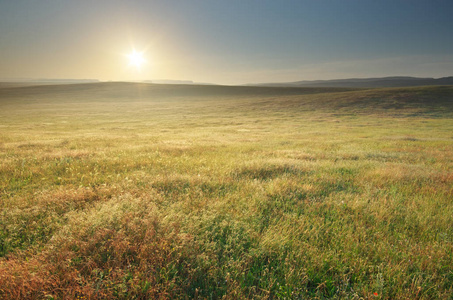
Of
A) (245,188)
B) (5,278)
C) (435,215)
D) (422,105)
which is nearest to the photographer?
(5,278)

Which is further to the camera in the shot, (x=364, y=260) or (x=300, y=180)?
(x=300, y=180)

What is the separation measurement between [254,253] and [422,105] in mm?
58295

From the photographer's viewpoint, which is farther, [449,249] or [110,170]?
[110,170]

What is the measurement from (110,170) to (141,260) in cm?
532

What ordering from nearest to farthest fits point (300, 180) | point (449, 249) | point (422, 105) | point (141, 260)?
point (141, 260) → point (449, 249) → point (300, 180) → point (422, 105)

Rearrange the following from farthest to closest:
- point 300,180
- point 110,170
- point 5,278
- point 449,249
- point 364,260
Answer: point 110,170, point 300,180, point 449,249, point 364,260, point 5,278

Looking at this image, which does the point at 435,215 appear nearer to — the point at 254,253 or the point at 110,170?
the point at 254,253

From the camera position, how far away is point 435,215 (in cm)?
434

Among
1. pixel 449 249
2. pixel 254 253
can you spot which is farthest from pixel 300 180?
pixel 254 253

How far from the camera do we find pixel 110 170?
7250 millimetres

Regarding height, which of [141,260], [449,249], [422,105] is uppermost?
[422,105]

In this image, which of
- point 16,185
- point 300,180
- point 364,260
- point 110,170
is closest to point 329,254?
point 364,260

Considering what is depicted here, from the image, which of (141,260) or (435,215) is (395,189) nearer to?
(435,215)

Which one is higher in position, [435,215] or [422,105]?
[422,105]
